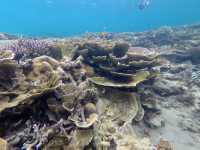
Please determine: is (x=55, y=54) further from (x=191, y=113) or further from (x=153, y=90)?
(x=191, y=113)

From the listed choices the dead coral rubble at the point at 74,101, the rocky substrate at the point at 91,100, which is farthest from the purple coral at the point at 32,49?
the dead coral rubble at the point at 74,101

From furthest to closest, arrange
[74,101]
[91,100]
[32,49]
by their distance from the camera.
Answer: [32,49] → [91,100] → [74,101]

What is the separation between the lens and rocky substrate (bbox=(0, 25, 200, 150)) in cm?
320

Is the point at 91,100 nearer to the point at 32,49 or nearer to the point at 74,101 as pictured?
the point at 74,101

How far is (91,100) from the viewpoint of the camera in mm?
4238

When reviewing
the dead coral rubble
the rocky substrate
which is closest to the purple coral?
the rocky substrate

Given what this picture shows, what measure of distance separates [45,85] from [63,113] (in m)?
0.47

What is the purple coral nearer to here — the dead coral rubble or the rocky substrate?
the rocky substrate

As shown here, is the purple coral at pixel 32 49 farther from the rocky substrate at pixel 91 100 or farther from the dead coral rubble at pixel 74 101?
the dead coral rubble at pixel 74 101

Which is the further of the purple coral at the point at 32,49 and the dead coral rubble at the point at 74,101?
the purple coral at the point at 32,49

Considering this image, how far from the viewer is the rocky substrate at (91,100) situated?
3197 millimetres

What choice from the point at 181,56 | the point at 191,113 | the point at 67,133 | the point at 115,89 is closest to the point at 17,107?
the point at 67,133

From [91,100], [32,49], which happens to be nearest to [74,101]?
[91,100]

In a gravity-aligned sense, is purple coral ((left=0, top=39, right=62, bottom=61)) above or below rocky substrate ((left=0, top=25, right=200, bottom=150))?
above
